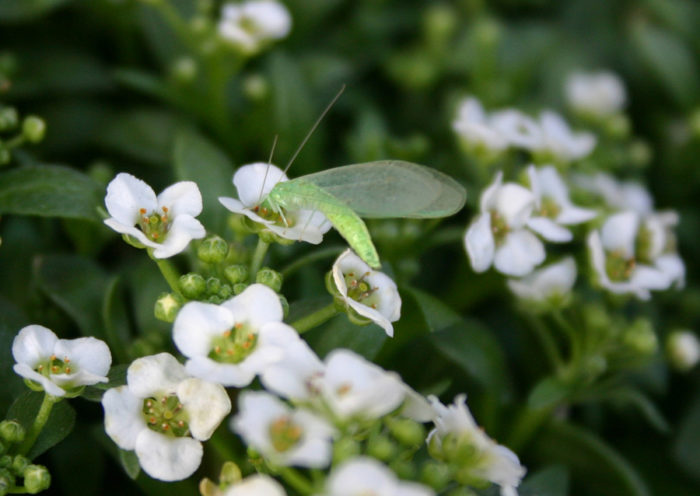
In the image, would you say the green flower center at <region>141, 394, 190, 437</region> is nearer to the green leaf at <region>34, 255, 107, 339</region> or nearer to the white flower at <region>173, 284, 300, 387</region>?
the white flower at <region>173, 284, 300, 387</region>

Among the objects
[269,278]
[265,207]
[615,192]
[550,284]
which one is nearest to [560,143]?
[615,192]

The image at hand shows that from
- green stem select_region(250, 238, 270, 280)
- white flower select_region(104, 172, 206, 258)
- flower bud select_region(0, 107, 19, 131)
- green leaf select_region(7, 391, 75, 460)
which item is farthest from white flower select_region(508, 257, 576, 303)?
flower bud select_region(0, 107, 19, 131)

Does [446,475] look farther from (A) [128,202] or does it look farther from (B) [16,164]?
(B) [16,164]

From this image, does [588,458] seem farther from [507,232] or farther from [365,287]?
[365,287]

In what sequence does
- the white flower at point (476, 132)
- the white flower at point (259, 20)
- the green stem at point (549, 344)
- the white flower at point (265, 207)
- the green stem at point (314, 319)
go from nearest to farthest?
1. the green stem at point (314, 319)
2. the white flower at point (265, 207)
3. the green stem at point (549, 344)
4. the white flower at point (476, 132)
5. the white flower at point (259, 20)

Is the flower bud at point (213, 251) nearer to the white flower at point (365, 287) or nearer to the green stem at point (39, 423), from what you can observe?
the white flower at point (365, 287)

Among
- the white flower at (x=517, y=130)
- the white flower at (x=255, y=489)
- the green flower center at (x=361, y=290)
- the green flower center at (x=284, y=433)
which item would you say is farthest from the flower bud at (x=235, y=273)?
the white flower at (x=517, y=130)

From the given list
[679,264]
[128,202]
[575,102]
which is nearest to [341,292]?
[128,202]
